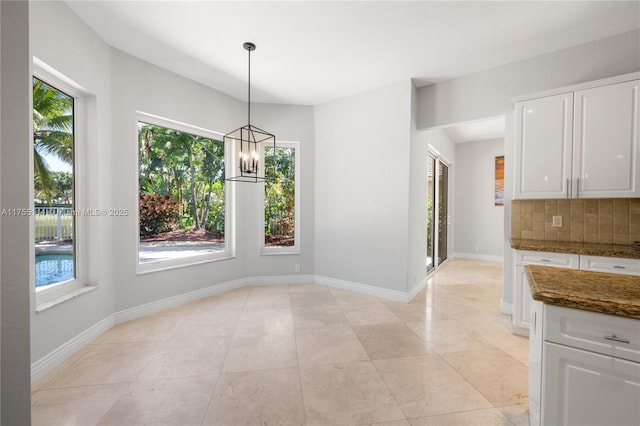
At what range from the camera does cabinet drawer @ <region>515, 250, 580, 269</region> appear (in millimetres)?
2494

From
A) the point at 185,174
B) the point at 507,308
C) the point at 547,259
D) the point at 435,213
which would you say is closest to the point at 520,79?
the point at 547,259

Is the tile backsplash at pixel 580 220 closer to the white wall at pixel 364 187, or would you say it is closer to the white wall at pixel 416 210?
the white wall at pixel 416 210

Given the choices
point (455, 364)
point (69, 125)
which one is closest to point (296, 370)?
point (455, 364)

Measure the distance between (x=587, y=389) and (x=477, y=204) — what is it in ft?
20.8

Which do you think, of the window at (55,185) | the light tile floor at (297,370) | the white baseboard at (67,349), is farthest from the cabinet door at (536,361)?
the window at (55,185)

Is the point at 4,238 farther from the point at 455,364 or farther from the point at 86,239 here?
the point at 455,364

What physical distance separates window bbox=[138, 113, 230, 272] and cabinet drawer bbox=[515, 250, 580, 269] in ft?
12.3

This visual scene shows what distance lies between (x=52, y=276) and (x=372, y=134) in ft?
12.4

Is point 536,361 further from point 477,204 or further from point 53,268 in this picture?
point 477,204

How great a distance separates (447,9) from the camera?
2301mm

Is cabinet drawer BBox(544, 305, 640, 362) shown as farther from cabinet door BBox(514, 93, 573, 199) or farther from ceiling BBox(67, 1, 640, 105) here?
ceiling BBox(67, 1, 640, 105)

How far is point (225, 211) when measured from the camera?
4.18 m

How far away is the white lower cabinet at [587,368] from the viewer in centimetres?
100

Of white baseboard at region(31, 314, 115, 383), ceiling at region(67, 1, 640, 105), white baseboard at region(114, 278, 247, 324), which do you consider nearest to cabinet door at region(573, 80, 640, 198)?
ceiling at region(67, 1, 640, 105)
